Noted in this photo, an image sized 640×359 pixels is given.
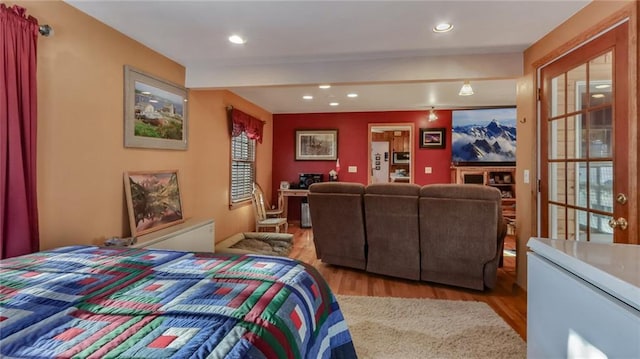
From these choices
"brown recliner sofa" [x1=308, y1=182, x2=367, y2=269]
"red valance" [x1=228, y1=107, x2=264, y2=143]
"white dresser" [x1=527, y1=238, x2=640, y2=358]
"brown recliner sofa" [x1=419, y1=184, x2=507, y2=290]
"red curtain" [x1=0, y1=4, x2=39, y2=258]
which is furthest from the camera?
→ "red valance" [x1=228, y1=107, x2=264, y2=143]

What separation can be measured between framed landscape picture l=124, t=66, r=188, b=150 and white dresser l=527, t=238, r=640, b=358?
9.86ft

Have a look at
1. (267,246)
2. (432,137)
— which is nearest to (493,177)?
(432,137)

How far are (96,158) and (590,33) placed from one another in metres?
3.71

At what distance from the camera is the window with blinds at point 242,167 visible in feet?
15.7

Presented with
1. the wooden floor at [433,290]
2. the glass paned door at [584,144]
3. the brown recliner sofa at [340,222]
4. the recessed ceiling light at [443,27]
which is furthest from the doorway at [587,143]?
the brown recliner sofa at [340,222]

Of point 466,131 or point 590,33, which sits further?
point 466,131

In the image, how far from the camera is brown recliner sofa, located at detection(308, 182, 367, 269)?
329 centimetres

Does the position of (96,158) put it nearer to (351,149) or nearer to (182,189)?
(182,189)

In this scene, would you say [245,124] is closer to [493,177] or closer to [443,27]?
[443,27]

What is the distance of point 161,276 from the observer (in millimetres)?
1266

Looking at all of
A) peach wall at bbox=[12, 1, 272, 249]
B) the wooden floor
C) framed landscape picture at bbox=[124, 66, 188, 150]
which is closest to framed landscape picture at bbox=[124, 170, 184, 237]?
peach wall at bbox=[12, 1, 272, 249]

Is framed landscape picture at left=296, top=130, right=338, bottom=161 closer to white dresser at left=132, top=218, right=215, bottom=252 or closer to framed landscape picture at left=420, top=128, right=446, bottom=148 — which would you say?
framed landscape picture at left=420, top=128, right=446, bottom=148

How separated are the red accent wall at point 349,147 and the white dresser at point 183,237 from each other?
3.28m

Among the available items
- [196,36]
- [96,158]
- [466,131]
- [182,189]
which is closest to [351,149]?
[466,131]
